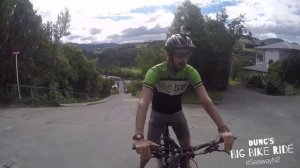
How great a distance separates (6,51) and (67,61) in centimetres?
180

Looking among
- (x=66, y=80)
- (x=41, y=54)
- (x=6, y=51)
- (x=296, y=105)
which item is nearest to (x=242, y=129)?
(x=296, y=105)

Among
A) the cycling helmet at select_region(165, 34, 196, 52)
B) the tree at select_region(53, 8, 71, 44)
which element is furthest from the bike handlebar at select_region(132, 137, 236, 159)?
the tree at select_region(53, 8, 71, 44)

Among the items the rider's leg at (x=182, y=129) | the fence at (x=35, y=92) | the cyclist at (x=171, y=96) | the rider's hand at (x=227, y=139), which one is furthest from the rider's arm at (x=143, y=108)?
the fence at (x=35, y=92)

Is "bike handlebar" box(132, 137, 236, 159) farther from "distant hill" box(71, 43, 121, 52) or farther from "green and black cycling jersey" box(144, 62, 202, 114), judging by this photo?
"distant hill" box(71, 43, 121, 52)

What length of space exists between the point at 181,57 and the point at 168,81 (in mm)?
321

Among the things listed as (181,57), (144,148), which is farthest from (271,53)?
(144,148)

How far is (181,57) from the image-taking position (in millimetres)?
2475

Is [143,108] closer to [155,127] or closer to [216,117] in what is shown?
[216,117]

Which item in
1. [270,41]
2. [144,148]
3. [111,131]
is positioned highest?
[270,41]

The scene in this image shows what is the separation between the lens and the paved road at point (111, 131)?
3906 millimetres

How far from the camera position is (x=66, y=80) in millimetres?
4996

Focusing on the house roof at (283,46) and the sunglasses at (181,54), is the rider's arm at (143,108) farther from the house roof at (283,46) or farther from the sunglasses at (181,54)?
the house roof at (283,46)

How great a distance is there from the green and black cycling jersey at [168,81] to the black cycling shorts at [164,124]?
139 millimetres

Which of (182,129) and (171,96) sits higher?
(171,96)
